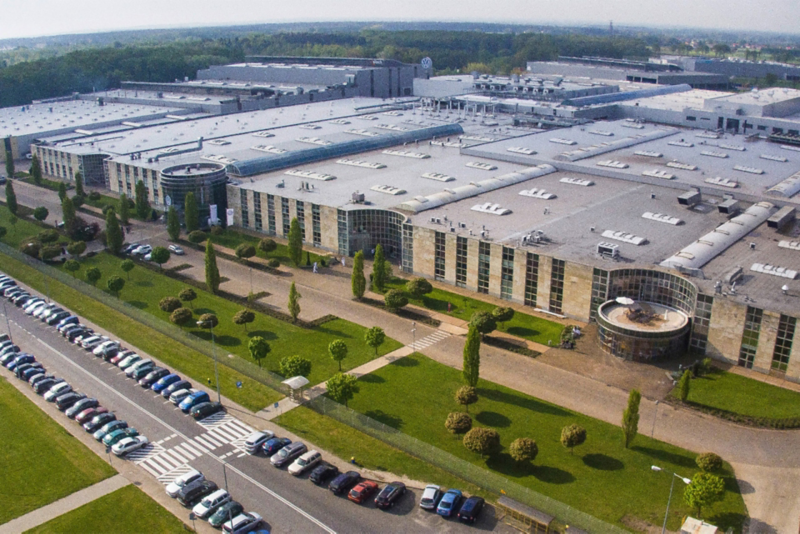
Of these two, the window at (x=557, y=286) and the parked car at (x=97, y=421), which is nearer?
the parked car at (x=97, y=421)

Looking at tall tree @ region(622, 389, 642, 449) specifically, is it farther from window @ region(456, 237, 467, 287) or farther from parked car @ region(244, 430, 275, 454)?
window @ region(456, 237, 467, 287)

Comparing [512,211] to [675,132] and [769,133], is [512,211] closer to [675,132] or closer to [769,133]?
[675,132]

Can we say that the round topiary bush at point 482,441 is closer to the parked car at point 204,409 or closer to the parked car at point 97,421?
the parked car at point 204,409

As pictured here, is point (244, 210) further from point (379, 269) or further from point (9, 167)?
point (9, 167)

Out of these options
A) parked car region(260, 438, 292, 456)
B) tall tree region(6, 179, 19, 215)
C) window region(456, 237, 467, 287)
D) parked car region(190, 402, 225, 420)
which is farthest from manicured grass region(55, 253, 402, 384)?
tall tree region(6, 179, 19, 215)

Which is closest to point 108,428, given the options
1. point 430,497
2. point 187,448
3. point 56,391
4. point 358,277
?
point 187,448

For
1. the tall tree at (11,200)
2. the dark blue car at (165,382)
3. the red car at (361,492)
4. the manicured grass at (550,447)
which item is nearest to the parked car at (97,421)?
the dark blue car at (165,382)
